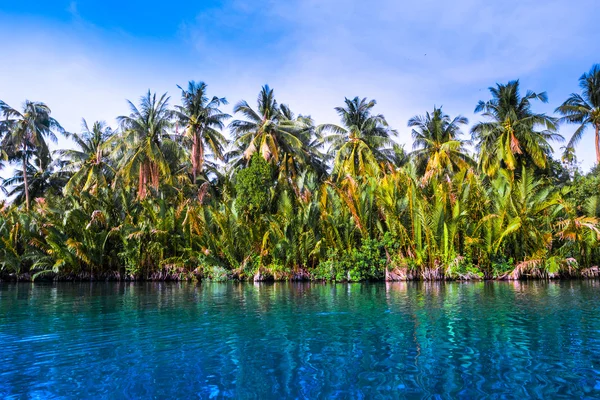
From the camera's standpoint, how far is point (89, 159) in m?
34.8

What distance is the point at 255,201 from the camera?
22828mm

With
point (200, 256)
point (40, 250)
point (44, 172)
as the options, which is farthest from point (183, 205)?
point (44, 172)

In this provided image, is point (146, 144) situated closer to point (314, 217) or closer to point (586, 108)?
point (314, 217)

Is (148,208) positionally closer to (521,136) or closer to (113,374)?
(113,374)

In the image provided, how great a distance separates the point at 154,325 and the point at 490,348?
5515 mm

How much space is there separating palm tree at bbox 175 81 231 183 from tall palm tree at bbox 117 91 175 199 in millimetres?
2051

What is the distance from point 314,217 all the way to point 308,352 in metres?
15.0

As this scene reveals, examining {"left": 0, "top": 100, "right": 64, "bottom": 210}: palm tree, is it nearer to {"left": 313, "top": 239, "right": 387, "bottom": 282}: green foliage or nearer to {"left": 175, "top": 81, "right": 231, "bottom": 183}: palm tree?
{"left": 175, "top": 81, "right": 231, "bottom": 183}: palm tree

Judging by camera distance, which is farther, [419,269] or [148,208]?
[148,208]

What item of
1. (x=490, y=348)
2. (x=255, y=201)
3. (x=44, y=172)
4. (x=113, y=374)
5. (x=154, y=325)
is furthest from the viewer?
(x=44, y=172)

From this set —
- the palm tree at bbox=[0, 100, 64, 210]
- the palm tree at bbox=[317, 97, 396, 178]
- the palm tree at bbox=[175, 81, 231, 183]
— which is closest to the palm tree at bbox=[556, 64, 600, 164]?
the palm tree at bbox=[317, 97, 396, 178]

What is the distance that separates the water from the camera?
14.3 feet

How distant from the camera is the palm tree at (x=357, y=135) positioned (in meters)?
33.2

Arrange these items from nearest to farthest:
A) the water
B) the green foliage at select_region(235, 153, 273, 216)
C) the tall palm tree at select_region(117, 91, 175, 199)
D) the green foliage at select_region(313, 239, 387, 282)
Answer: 1. the water
2. the green foliage at select_region(313, 239, 387, 282)
3. the green foliage at select_region(235, 153, 273, 216)
4. the tall palm tree at select_region(117, 91, 175, 199)
